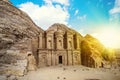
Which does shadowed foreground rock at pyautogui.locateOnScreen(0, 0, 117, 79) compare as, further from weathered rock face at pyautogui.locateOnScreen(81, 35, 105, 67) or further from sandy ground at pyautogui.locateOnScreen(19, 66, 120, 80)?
sandy ground at pyautogui.locateOnScreen(19, 66, 120, 80)

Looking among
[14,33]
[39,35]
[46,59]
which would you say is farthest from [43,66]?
[14,33]

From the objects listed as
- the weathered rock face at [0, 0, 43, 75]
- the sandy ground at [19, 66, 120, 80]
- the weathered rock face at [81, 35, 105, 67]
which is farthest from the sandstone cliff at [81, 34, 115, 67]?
the weathered rock face at [0, 0, 43, 75]

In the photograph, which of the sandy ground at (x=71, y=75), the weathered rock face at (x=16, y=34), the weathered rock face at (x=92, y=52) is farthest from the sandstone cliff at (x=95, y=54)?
the weathered rock face at (x=16, y=34)

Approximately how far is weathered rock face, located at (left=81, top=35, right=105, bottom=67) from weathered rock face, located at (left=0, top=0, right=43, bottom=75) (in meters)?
13.9

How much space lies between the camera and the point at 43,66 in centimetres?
3550

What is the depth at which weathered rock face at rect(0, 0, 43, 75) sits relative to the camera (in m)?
27.6

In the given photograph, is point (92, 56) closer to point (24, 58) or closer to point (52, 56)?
point (52, 56)

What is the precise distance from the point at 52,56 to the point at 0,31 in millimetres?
15085

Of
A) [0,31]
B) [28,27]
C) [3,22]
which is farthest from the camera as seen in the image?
[28,27]

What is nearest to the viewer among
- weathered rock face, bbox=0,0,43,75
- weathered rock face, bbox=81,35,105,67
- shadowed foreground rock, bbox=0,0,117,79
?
weathered rock face, bbox=0,0,43,75

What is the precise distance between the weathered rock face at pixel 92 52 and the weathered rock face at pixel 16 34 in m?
13.9

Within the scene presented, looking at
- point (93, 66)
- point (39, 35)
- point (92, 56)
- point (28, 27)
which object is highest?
point (28, 27)

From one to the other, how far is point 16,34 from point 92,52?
2198 cm

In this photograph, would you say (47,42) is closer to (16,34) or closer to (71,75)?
(16,34)
